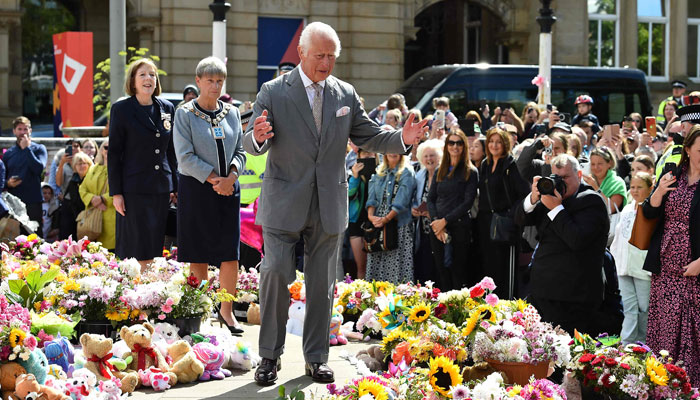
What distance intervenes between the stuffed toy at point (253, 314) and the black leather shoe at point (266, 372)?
2.36m

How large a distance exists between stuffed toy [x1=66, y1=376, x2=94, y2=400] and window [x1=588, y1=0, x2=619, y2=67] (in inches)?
1143

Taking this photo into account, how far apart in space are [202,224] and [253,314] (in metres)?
1.37

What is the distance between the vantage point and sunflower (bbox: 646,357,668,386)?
6230 mm

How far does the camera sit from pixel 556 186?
27.4ft

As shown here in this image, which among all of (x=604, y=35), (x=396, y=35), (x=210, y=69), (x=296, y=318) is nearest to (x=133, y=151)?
(x=210, y=69)

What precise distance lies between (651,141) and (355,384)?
31.2 ft

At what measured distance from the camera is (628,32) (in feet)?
110

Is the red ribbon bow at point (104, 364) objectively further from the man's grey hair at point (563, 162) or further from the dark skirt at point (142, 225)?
→ the man's grey hair at point (563, 162)

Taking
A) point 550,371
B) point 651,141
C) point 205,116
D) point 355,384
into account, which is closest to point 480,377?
point 550,371

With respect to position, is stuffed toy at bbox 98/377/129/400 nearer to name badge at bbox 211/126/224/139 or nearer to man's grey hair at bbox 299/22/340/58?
man's grey hair at bbox 299/22/340/58

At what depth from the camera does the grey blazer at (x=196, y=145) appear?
8123 millimetres

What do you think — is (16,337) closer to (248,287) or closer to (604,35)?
(248,287)

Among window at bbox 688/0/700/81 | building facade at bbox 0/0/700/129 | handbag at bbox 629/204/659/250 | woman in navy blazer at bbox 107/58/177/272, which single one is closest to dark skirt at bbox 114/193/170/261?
woman in navy blazer at bbox 107/58/177/272

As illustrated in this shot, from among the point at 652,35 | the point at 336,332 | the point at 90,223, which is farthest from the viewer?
the point at 652,35
